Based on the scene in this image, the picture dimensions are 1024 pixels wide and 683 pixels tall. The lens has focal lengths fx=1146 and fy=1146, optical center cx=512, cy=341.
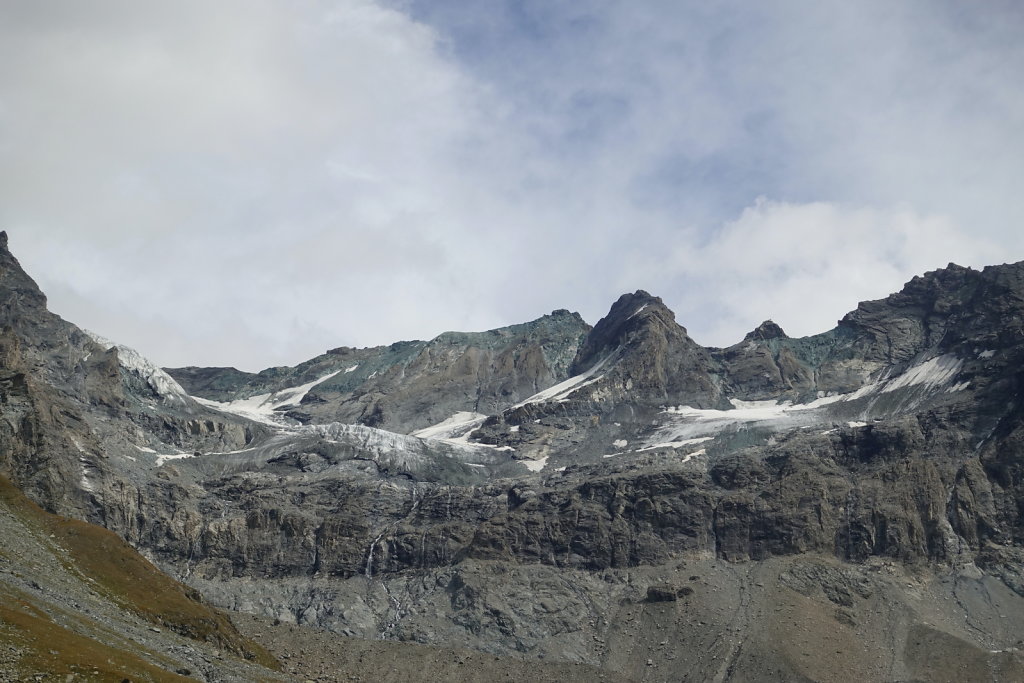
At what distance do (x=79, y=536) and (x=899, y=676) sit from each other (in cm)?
13746

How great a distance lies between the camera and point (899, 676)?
7859 inches

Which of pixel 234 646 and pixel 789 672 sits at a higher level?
pixel 789 672

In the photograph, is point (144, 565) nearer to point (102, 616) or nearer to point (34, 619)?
point (102, 616)

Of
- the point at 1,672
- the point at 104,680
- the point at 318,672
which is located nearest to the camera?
the point at 1,672

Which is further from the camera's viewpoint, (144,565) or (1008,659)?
(1008,659)

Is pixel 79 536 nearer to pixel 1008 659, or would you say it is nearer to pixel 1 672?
pixel 1 672

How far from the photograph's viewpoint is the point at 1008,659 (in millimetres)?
199250

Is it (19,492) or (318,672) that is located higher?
(19,492)

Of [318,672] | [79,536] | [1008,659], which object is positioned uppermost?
[1008,659]

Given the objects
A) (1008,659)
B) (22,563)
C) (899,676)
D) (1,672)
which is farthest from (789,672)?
(1,672)

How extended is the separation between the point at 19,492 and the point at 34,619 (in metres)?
56.6

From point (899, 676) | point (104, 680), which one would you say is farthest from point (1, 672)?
point (899, 676)

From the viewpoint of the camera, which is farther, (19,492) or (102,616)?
(19,492)

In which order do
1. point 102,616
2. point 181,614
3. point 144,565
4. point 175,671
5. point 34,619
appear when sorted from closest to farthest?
point 34,619, point 175,671, point 102,616, point 181,614, point 144,565
